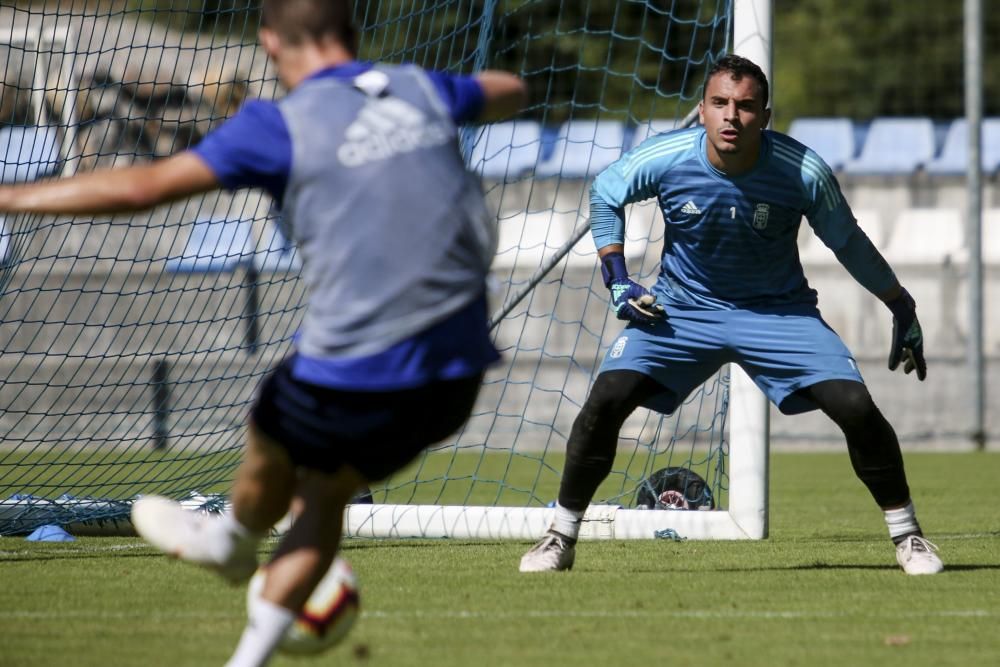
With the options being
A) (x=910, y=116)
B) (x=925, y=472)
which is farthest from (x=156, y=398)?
(x=910, y=116)

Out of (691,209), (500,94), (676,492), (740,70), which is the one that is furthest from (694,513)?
(500,94)

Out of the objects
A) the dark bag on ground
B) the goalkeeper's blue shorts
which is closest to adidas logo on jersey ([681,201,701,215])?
the goalkeeper's blue shorts

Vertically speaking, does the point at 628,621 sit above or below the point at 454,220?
below

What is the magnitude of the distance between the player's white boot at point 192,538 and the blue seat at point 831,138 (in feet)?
47.4

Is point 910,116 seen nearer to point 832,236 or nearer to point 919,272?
point 919,272

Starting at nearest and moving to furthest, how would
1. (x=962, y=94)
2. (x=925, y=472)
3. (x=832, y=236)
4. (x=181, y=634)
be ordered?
(x=181, y=634), (x=832, y=236), (x=925, y=472), (x=962, y=94)

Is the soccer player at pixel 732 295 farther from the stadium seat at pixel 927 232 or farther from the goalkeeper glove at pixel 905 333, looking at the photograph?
the stadium seat at pixel 927 232

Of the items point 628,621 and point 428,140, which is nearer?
point 428,140

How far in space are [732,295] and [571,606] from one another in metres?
1.53

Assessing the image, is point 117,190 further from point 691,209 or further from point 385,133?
point 691,209

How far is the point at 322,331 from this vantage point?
346 cm

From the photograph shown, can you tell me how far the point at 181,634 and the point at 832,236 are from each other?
2.90m

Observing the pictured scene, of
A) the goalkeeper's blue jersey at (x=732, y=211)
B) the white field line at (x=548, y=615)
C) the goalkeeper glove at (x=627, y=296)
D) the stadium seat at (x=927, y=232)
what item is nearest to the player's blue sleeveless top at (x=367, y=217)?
the white field line at (x=548, y=615)

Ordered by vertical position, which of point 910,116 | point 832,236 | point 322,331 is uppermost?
point 322,331
